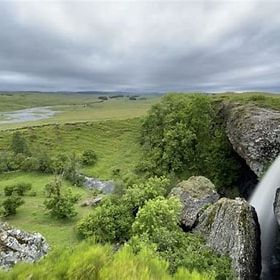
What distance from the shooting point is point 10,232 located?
21.2 metres

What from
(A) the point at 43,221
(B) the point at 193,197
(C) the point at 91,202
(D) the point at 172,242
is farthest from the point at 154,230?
(C) the point at 91,202

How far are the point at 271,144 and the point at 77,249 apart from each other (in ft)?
114

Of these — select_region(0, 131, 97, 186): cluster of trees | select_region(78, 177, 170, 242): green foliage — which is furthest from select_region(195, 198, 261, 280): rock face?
select_region(0, 131, 97, 186): cluster of trees

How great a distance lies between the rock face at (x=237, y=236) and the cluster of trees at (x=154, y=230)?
0.90 m

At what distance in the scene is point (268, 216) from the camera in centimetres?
3450

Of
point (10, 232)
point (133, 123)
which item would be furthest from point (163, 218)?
point (133, 123)

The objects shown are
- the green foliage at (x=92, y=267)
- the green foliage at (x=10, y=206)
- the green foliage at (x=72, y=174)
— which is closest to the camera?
→ the green foliage at (x=92, y=267)

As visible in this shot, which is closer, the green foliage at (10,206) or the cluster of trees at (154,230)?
the cluster of trees at (154,230)

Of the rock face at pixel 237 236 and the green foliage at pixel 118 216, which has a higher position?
the rock face at pixel 237 236

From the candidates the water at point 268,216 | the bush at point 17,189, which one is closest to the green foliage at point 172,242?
the water at point 268,216

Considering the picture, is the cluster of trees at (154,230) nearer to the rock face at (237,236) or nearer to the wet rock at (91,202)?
the rock face at (237,236)

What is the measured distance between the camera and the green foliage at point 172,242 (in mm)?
21859

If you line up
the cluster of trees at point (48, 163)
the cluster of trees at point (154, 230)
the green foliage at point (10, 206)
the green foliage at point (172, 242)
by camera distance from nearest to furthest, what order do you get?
the green foliage at point (172, 242), the cluster of trees at point (154, 230), the green foliage at point (10, 206), the cluster of trees at point (48, 163)

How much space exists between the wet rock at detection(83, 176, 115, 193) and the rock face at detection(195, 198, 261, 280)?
35275 millimetres
